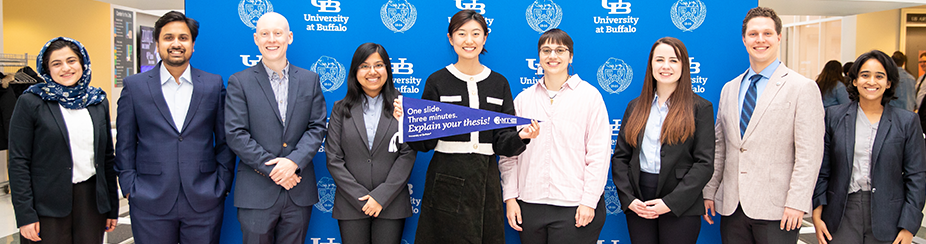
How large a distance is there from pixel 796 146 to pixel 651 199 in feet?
2.52

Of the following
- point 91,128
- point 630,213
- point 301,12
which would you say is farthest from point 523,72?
point 91,128

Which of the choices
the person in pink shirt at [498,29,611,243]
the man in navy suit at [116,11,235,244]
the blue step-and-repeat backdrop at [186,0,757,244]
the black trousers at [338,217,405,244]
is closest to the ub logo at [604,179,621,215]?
the blue step-and-repeat backdrop at [186,0,757,244]

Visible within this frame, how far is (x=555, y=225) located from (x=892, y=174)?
1729 mm

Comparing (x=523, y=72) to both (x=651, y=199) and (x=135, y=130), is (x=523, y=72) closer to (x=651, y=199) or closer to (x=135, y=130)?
(x=651, y=199)

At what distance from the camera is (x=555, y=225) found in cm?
267

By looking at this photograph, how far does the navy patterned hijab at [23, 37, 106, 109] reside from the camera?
2.68 metres

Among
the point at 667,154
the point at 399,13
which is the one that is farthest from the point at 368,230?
the point at 667,154

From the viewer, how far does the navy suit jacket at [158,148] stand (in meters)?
2.72

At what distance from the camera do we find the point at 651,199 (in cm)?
264

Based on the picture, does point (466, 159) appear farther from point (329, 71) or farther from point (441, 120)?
point (329, 71)

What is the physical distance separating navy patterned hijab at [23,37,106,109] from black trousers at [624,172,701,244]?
3035 millimetres

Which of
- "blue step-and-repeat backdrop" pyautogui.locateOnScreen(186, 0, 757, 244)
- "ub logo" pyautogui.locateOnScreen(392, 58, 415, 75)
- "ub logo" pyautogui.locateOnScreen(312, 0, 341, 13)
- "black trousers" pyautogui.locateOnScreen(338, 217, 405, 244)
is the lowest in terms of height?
"black trousers" pyautogui.locateOnScreen(338, 217, 405, 244)

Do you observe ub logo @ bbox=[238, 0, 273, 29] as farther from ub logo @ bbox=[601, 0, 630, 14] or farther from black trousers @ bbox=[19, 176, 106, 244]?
ub logo @ bbox=[601, 0, 630, 14]

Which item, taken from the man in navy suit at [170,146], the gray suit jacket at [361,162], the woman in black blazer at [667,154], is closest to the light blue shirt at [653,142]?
the woman in black blazer at [667,154]
